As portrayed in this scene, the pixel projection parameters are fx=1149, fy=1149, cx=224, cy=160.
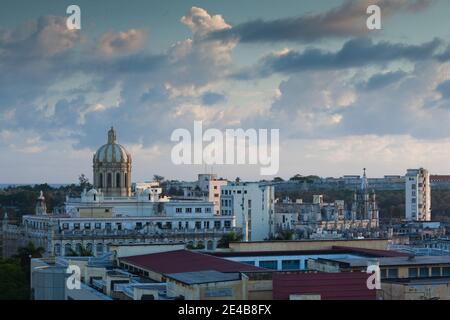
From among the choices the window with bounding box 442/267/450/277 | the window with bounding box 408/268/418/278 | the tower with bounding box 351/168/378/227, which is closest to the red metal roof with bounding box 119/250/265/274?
the window with bounding box 408/268/418/278

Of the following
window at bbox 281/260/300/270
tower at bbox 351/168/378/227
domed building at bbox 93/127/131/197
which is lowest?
window at bbox 281/260/300/270

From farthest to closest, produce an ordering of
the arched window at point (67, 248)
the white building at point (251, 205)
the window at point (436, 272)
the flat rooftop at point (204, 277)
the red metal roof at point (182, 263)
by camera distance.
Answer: the white building at point (251, 205) < the arched window at point (67, 248) < the window at point (436, 272) < the red metal roof at point (182, 263) < the flat rooftop at point (204, 277)

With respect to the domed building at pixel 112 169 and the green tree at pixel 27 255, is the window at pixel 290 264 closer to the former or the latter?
the green tree at pixel 27 255

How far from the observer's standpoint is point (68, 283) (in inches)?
1500

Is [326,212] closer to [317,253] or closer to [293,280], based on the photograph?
[317,253]

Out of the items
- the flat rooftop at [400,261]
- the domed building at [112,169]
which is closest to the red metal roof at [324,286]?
the flat rooftop at [400,261]

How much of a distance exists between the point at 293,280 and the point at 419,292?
399cm

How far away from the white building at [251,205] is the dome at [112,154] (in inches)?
452

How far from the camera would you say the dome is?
3248 inches

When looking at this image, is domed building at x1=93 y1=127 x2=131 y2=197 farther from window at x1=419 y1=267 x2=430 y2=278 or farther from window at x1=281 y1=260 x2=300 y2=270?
window at x1=419 y1=267 x2=430 y2=278

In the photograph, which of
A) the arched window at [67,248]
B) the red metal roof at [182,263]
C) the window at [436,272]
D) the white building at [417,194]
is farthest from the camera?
the white building at [417,194]

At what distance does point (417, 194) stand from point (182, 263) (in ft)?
274

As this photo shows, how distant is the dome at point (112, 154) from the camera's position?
82.5 m

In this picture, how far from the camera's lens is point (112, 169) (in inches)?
3250
